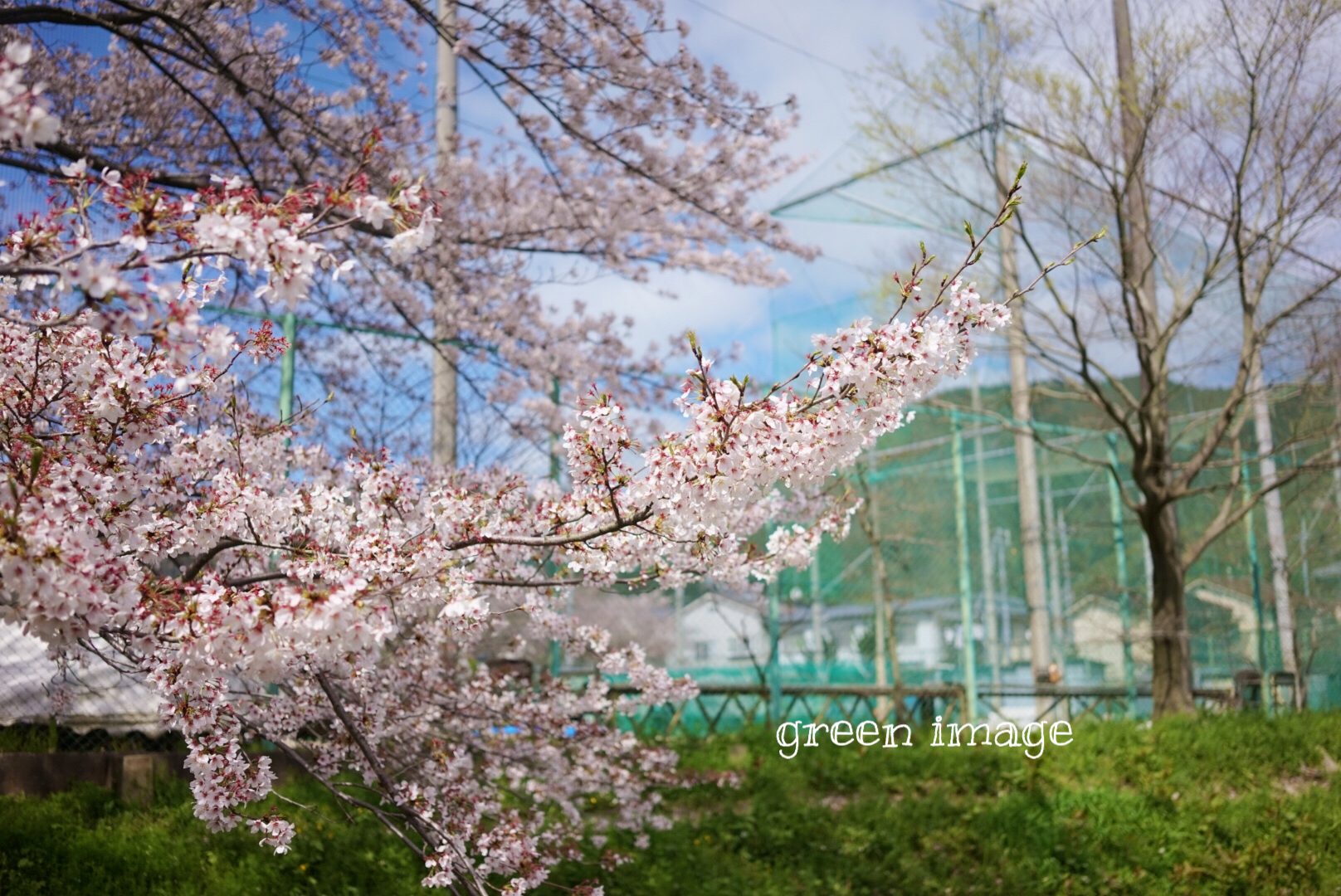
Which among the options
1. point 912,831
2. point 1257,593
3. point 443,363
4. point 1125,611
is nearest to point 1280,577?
point 1257,593

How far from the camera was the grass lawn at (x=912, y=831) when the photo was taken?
381 centimetres

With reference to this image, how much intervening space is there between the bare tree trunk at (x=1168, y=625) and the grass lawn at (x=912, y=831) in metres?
0.59

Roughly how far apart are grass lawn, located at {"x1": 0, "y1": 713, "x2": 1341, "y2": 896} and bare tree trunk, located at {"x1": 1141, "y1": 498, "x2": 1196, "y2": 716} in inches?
23.1

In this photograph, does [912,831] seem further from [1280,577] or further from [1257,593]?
[1280,577]

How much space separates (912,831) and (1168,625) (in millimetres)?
2737

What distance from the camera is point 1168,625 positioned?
6.65 m

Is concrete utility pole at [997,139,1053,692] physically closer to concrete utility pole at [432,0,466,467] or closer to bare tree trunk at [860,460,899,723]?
bare tree trunk at [860,460,899,723]

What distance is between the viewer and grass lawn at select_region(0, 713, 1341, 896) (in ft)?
12.5

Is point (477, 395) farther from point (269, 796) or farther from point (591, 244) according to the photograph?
point (269, 796)

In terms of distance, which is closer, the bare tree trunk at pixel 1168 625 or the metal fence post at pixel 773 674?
the bare tree trunk at pixel 1168 625

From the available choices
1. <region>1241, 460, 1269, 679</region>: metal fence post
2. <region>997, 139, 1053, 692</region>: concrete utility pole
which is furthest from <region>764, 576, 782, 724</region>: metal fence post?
<region>1241, 460, 1269, 679</region>: metal fence post

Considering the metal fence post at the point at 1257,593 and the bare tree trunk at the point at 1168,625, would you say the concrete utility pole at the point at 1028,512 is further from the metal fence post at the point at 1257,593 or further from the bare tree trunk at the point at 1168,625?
the metal fence post at the point at 1257,593

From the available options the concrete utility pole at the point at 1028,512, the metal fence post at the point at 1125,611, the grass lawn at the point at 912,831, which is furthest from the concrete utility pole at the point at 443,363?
the metal fence post at the point at 1125,611

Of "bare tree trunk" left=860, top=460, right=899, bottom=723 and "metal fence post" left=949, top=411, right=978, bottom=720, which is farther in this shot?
"bare tree trunk" left=860, top=460, right=899, bottom=723
